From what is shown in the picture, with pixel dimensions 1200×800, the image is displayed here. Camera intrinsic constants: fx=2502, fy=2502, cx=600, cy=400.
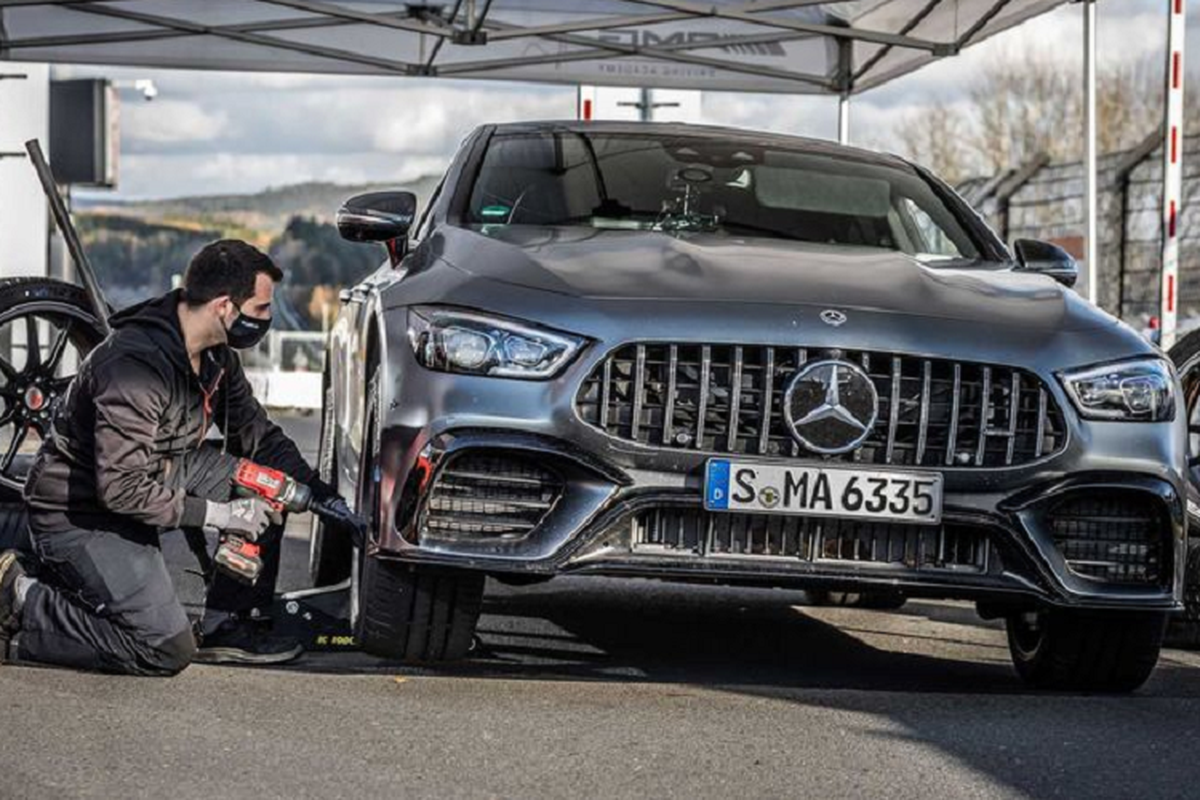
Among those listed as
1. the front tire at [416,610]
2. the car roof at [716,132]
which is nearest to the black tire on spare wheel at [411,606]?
the front tire at [416,610]

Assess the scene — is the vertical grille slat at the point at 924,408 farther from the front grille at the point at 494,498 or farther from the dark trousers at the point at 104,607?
the dark trousers at the point at 104,607

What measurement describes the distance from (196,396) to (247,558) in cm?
48

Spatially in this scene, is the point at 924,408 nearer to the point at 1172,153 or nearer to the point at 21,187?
the point at 1172,153

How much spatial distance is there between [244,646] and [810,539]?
1733mm

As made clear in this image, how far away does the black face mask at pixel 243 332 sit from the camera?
22.7 feet

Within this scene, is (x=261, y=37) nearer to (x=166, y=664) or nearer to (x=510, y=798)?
(x=166, y=664)

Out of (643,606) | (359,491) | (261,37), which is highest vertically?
(261,37)

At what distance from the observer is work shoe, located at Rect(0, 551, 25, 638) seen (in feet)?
21.9

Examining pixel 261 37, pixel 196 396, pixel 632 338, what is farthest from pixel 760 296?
pixel 261 37

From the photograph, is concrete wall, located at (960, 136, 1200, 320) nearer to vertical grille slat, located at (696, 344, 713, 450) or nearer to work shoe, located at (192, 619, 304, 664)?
work shoe, located at (192, 619, 304, 664)

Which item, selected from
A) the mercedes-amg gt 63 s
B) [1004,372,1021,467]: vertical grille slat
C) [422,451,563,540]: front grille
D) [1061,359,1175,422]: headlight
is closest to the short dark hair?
the mercedes-amg gt 63 s

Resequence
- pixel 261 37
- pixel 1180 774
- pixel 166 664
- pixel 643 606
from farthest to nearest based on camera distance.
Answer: pixel 261 37, pixel 643 606, pixel 166 664, pixel 1180 774

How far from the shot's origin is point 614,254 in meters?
6.56

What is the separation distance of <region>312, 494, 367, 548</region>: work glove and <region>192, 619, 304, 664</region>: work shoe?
0.36 meters
